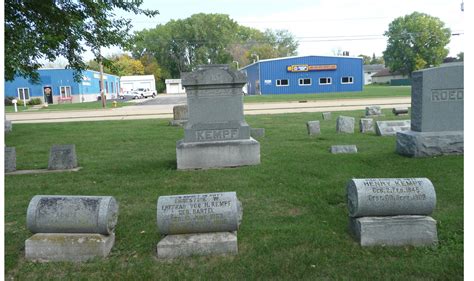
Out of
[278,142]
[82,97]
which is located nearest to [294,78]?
[82,97]

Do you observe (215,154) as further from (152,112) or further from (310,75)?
(310,75)

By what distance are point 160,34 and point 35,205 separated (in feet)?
303

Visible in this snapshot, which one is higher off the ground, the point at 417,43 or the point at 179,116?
the point at 417,43

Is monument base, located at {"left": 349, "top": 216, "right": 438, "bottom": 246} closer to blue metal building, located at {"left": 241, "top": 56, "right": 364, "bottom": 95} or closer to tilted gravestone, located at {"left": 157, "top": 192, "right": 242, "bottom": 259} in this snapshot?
tilted gravestone, located at {"left": 157, "top": 192, "right": 242, "bottom": 259}

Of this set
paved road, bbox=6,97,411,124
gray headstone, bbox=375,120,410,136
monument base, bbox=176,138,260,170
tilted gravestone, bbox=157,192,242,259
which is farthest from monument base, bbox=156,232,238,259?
paved road, bbox=6,97,411,124

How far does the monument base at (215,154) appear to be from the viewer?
356 inches

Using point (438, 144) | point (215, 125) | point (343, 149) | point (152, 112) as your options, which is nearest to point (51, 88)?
point (152, 112)

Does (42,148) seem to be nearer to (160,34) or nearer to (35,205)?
(35,205)

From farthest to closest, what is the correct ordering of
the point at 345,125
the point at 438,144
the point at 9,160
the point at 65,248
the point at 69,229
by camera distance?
the point at 345,125 < the point at 9,160 < the point at 438,144 < the point at 69,229 < the point at 65,248

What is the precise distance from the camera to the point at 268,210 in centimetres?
608

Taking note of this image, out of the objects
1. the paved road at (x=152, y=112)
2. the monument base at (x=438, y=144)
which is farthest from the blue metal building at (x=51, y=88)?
the monument base at (x=438, y=144)

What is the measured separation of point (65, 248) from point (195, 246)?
1.34m

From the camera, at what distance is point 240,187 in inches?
289

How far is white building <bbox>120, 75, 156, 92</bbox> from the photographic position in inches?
3098
